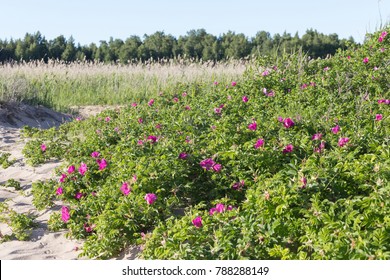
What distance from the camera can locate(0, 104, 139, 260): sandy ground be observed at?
4.00m

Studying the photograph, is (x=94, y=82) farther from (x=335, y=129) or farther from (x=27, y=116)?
(x=335, y=129)

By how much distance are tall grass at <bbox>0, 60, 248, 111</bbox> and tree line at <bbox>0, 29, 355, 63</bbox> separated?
59.8ft

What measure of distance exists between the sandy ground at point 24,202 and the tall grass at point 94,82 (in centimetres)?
163

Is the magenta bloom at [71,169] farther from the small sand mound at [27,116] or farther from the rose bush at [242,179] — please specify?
the small sand mound at [27,116]

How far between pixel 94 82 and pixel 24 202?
9894mm

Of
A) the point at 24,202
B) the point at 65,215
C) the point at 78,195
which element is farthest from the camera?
the point at 24,202

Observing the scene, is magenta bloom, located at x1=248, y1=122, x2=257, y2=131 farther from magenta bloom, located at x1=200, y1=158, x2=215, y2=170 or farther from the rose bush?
magenta bloom, located at x1=200, y1=158, x2=215, y2=170

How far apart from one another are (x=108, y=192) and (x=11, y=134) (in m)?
4.90

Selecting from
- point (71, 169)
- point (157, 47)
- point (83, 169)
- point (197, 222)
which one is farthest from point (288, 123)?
point (157, 47)

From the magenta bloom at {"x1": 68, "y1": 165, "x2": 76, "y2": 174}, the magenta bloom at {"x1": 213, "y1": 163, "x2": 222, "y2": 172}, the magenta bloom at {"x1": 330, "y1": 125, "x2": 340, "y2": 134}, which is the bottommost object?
the magenta bloom at {"x1": 68, "y1": 165, "x2": 76, "y2": 174}

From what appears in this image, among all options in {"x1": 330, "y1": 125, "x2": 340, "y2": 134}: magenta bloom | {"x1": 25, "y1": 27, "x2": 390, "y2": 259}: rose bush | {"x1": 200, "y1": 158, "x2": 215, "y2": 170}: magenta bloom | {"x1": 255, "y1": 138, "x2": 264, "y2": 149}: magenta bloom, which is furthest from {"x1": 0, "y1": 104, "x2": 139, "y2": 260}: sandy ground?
{"x1": 330, "y1": 125, "x2": 340, "y2": 134}: magenta bloom

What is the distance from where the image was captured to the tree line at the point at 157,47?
1348 inches

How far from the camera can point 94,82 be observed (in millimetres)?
14695

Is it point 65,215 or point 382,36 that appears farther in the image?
point 382,36
